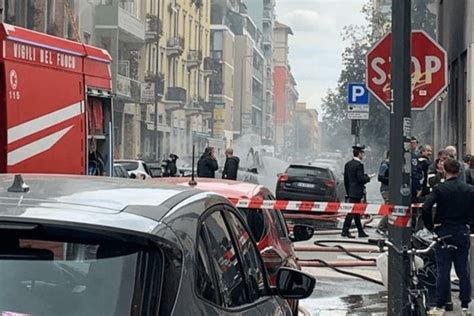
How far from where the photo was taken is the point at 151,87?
5047 centimetres

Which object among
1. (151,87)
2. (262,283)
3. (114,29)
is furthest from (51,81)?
(151,87)

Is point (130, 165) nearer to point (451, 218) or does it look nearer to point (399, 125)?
point (451, 218)

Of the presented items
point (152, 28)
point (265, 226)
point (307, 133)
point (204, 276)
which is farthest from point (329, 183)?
point (307, 133)

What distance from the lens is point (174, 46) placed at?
183 ft

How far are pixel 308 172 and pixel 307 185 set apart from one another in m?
0.42

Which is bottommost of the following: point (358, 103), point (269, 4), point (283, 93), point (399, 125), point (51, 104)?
point (399, 125)

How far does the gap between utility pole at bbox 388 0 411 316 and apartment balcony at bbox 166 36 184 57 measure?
47.0m

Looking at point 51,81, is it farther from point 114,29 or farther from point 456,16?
point 114,29

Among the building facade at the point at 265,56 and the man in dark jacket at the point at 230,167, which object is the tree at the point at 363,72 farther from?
the building facade at the point at 265,56

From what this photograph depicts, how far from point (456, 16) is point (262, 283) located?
67.6 ft

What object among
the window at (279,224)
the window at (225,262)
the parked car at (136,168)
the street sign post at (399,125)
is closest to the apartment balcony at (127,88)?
→ the parked car at (136,168)

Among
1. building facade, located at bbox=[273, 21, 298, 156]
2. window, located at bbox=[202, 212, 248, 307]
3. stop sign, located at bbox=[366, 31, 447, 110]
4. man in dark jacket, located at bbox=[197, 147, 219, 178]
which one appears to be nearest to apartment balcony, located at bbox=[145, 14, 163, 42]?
man in dark jacket, located at bbox=[197, 147, 219, 178]

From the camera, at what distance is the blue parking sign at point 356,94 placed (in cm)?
1908

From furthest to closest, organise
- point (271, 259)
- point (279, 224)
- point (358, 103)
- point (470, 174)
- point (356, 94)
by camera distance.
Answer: point (358, 103), point (356, 94), point (470, 174), point (279, 224), point (271, 259)
